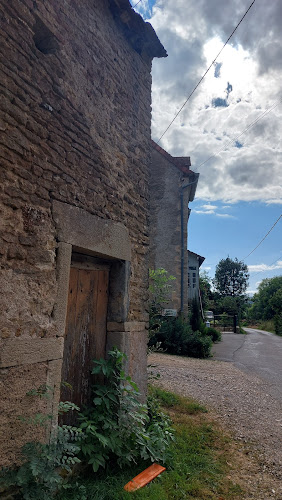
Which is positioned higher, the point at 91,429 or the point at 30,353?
the point at 30,353

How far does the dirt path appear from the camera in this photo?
3.28 metres

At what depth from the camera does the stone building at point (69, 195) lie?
241cm

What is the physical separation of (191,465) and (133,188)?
10.8 feet

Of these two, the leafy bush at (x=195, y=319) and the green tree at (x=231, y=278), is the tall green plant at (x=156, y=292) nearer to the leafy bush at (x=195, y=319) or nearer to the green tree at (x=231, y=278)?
the leafy bush at (x=195, y=319)

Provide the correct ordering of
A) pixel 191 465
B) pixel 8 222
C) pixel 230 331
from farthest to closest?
pixel 230 331 < pixel 191 465 < pixel 8 222

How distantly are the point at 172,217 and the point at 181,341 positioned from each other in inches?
204

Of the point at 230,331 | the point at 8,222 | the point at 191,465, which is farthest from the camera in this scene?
the point at 230,331

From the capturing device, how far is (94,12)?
143 inches

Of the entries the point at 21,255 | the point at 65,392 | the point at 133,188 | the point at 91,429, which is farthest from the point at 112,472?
the point at 133,188

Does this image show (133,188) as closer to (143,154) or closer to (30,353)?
(143,154)

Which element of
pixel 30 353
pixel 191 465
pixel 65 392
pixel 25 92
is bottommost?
pixel 191 465

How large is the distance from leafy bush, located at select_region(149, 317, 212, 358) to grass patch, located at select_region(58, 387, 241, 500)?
21.9ft

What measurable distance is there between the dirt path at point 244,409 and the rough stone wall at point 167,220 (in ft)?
13.8

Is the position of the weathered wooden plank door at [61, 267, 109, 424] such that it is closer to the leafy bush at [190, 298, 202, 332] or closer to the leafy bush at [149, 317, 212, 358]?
the leafy bush at [149, 317, 212, 358]
